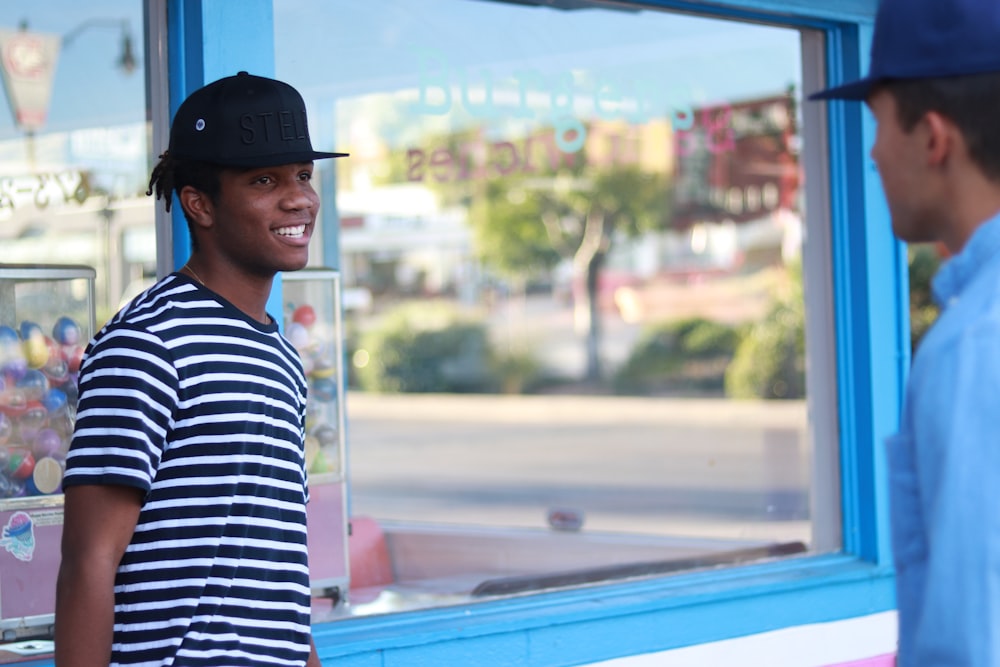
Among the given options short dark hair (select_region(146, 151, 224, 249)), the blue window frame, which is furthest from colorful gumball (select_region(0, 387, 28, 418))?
short dark hair (select_region(146, 151, 224, 249))

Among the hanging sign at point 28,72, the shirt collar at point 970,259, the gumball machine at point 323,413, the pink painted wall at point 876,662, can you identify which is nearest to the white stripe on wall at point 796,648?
the pink painted wall at point 876,662

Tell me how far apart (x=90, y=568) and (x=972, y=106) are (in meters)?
1.24

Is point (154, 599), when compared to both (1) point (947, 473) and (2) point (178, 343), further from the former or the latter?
(1) point (947, 473)

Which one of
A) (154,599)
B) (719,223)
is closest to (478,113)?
(154,599)

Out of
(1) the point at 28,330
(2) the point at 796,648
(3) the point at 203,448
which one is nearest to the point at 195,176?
(3) the point at 203,448

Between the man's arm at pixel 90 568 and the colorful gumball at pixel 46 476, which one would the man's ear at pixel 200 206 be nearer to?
the man's arm at pixel 90 568

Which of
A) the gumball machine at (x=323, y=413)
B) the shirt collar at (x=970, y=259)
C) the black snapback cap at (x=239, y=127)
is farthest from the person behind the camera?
the gumball machine at (x=323, y=413)

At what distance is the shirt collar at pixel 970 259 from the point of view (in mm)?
1258

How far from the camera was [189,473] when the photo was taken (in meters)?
1.83

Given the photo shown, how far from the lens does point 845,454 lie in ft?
14.0

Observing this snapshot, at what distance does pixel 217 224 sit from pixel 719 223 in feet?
75.0

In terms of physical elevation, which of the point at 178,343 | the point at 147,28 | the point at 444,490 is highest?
the point at 147,28

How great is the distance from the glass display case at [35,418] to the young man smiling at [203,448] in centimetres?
143

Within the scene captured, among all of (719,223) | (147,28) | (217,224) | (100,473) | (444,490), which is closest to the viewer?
(100,473)
